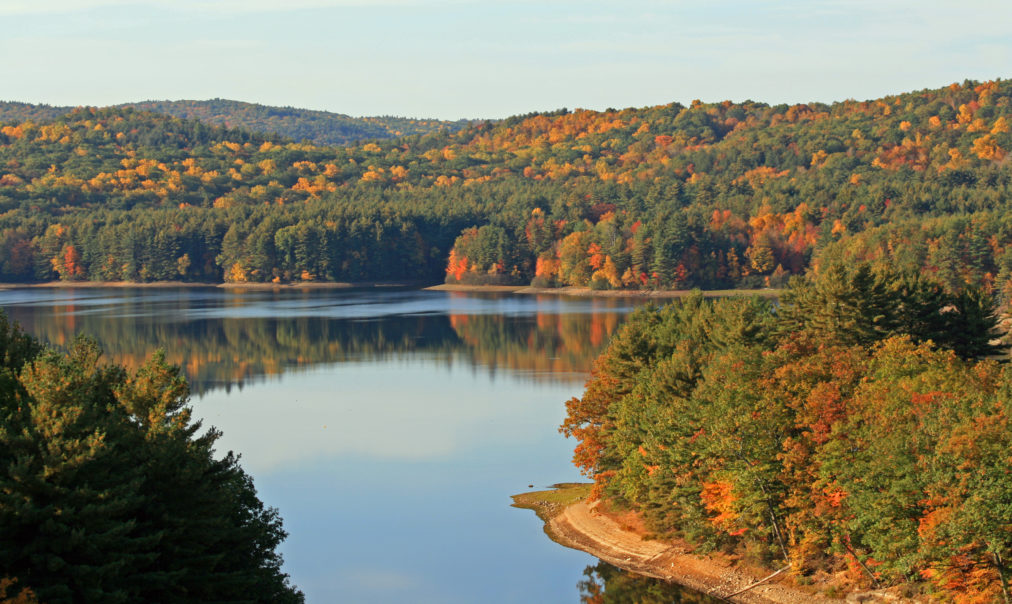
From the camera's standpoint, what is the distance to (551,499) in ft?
141

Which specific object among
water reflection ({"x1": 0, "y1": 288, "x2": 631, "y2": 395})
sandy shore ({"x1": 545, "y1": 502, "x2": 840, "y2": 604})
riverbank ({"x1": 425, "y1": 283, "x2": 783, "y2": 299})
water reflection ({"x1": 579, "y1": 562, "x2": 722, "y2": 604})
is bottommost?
water reflection ({"x1": 579, "y1": 562, "x2": 722, "y2": 604})

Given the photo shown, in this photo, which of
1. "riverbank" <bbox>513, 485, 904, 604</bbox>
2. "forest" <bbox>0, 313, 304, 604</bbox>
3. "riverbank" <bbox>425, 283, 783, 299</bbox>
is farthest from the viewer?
"riverbank" <bbox>425, 283, 783, 299</bbox>

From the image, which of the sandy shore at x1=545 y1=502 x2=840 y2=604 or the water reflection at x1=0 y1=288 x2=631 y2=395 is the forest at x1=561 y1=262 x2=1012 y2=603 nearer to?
the sandy shore at x1=545 y1=502 x2=840 y2=604

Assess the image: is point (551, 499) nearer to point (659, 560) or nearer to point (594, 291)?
point (659, 560)

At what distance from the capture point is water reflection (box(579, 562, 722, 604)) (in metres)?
32.4

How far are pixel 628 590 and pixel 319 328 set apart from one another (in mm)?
75704

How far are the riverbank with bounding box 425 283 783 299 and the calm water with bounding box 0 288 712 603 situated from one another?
72.4 feet

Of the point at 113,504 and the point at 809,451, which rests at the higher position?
the point at 113,504

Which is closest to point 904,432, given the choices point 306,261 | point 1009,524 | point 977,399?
point 977,399

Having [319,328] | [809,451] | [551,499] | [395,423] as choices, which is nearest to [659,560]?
[809,451]

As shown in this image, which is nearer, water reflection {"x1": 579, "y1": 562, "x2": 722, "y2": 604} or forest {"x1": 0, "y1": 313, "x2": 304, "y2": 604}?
forest {"x1": 0, "y1": 313, "x2": 304, "y2": 604}

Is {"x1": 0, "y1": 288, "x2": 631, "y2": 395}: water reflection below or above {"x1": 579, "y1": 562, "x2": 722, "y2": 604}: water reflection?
below

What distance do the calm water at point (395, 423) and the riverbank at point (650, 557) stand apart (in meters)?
0.86

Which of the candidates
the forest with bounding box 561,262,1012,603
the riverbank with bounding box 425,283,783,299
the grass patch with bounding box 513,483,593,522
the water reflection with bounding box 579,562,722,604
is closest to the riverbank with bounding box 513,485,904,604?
the grass patch with bounding box 513,483,593,522
